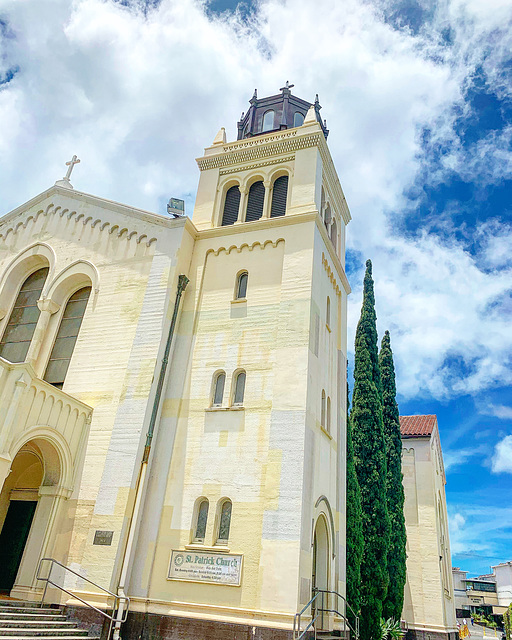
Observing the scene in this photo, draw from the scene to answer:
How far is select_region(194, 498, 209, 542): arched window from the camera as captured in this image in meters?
13.1

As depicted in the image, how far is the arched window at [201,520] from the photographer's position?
13.1 metres

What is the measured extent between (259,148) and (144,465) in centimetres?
1177

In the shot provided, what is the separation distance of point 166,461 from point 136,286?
5.56 meters

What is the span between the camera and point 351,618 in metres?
17.3

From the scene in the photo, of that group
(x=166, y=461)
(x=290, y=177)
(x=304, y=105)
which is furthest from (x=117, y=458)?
(x=304, y=105)

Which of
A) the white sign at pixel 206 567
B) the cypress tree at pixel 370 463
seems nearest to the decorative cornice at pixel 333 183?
the cypress tree at pixel 370 463

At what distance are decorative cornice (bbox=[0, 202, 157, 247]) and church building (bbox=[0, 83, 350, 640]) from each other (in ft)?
0.21

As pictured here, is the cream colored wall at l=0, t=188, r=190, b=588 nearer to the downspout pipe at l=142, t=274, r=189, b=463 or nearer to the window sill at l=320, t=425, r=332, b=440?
the downspout pipe at l=142, t=274, r=189, b=463

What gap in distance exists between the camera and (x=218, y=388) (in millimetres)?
15094

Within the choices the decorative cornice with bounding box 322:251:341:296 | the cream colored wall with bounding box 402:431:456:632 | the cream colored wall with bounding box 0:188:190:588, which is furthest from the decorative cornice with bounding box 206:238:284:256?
the cream colored wall with bounding box 402:431:456:632

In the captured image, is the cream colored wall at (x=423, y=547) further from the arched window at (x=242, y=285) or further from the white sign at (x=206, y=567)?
the white sign at (x=206, y=567)

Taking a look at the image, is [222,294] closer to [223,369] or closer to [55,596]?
[223,369]

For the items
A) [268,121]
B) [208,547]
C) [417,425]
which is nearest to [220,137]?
[268,121]

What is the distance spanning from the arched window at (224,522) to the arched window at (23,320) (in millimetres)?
8393
